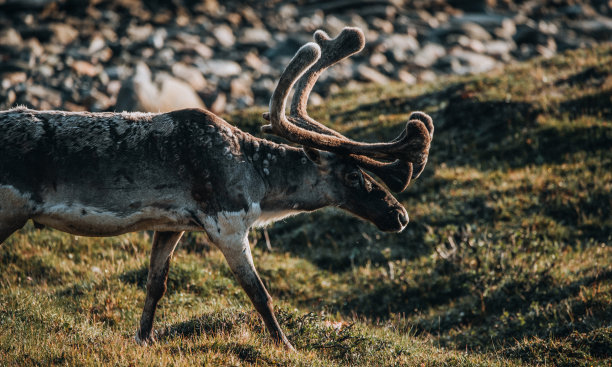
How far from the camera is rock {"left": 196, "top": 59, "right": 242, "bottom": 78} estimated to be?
27234 millimetres

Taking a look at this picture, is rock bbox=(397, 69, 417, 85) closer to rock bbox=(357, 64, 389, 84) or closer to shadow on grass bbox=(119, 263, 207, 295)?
rock bbox=(357, 64, 389, 84)

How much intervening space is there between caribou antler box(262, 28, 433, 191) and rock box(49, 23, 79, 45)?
2420 centimetres

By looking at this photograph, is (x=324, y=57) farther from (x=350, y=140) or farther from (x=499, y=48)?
(x=499, y=48)

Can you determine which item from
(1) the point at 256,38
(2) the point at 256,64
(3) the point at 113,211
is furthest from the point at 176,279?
(1) the point at 256,38

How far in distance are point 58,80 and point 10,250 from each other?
17.0 m

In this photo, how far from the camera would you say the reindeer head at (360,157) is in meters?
6.55

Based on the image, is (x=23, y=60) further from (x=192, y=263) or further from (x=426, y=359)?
(x=426, y=359)

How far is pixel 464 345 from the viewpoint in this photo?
8.16 m

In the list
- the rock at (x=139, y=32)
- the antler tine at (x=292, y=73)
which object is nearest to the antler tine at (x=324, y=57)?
the antler tine at (x=292, y=73)

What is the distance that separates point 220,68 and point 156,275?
21.7 meters

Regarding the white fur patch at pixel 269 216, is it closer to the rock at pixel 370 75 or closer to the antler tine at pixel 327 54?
the antler tine at pixel 327 54

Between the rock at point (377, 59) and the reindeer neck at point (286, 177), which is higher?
the reindeer neck at point (286, 177)

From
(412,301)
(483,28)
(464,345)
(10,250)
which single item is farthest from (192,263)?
(483,28)

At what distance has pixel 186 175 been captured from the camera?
6078 millimetres
